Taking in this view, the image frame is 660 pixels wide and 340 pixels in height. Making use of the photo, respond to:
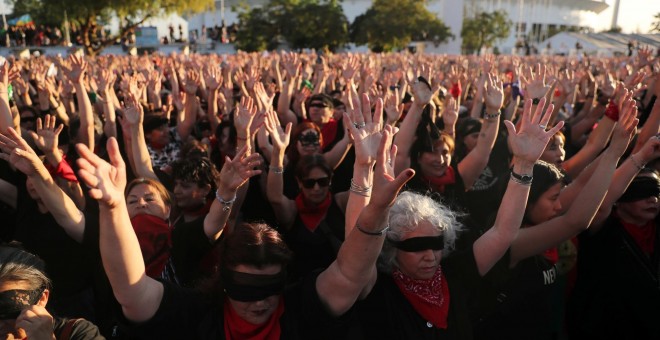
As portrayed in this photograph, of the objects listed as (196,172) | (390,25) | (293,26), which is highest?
(390,25)

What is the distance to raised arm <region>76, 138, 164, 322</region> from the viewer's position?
5.57ft

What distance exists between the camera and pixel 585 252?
9.89ft

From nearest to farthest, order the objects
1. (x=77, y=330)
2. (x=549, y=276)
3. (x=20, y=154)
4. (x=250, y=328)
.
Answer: (x=77, y=330)
(x=250, y=328)
(x=20, y=154)
(x=549, y=276)

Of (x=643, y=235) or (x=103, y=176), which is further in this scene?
(x=643, y=235)

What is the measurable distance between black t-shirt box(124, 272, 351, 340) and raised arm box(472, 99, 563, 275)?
30.1 inches

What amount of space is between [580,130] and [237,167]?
4754 mm

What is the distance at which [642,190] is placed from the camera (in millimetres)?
2893

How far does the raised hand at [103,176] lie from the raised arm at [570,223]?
1808 mm

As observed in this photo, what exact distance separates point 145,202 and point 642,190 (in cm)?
273

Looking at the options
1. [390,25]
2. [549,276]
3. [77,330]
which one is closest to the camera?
[77,330]

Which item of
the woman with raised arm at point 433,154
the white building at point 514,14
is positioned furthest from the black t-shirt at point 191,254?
the white building at point 514,14

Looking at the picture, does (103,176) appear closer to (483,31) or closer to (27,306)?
(27,306)

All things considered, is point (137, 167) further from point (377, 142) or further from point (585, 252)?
point (585, 252)

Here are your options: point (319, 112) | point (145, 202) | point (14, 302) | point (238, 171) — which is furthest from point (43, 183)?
point (319, 112)
